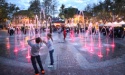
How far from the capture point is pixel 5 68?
40.0ft

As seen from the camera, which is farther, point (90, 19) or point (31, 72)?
point (90, 19)

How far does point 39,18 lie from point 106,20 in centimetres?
2765

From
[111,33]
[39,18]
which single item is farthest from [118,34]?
[39,18]

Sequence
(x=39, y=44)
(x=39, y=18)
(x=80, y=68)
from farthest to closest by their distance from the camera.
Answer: (x=39, y=18) → (x=80, y=68) → (x=39, y=44)

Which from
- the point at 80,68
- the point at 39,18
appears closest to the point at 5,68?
the point at 80,68

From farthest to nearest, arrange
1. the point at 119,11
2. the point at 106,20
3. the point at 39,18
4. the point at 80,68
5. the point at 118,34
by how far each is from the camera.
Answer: the point at 39,18 < the point at 106,20 < the point at 119,11 < the point at 118,34 < the point at 80,68

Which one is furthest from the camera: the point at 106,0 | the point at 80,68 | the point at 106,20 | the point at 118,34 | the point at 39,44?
the point at 106,20

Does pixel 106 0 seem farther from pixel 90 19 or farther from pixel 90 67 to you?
pixel 90 67

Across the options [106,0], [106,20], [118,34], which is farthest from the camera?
[106,20]

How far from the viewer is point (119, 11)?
5669 centimetres

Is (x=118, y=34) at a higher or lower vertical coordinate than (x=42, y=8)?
lower

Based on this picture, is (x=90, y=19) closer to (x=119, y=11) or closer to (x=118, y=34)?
(x=119, y=11)

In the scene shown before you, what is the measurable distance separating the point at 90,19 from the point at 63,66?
92.0 metres

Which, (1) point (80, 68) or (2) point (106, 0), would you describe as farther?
(2) point (106, 0)
